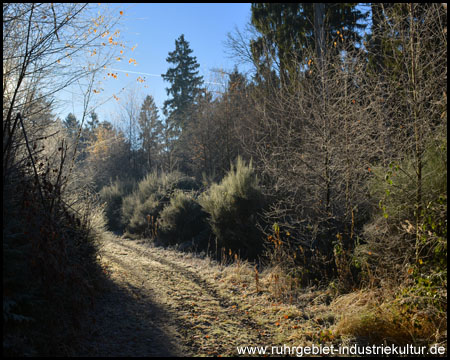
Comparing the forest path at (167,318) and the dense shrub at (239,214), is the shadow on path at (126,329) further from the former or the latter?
the dense shrub at (239,214)

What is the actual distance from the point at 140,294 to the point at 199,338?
182cm

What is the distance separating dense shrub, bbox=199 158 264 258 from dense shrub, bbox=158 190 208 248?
163 centimetres

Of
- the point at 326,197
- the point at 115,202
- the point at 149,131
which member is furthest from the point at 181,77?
the point at 326,197

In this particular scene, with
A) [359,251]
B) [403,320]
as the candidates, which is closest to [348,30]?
[359,251]

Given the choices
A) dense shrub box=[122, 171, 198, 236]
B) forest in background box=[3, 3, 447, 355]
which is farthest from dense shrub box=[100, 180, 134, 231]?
forest in background box=[3, 3, 447, 355]

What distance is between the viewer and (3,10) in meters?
4.09

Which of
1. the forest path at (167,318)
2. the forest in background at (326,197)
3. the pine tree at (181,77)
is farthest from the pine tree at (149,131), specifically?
the forest path at (167,318)

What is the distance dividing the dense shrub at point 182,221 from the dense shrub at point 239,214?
163 cm

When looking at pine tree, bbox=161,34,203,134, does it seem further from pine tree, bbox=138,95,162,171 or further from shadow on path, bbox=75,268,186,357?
shadow on path, bbox=75,268,186,357

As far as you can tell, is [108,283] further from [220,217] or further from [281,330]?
[220,217]

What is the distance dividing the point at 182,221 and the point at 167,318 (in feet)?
20.6

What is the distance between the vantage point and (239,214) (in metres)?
8.78

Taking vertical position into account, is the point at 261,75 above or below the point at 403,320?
above

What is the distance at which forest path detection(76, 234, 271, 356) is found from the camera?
3794mm
